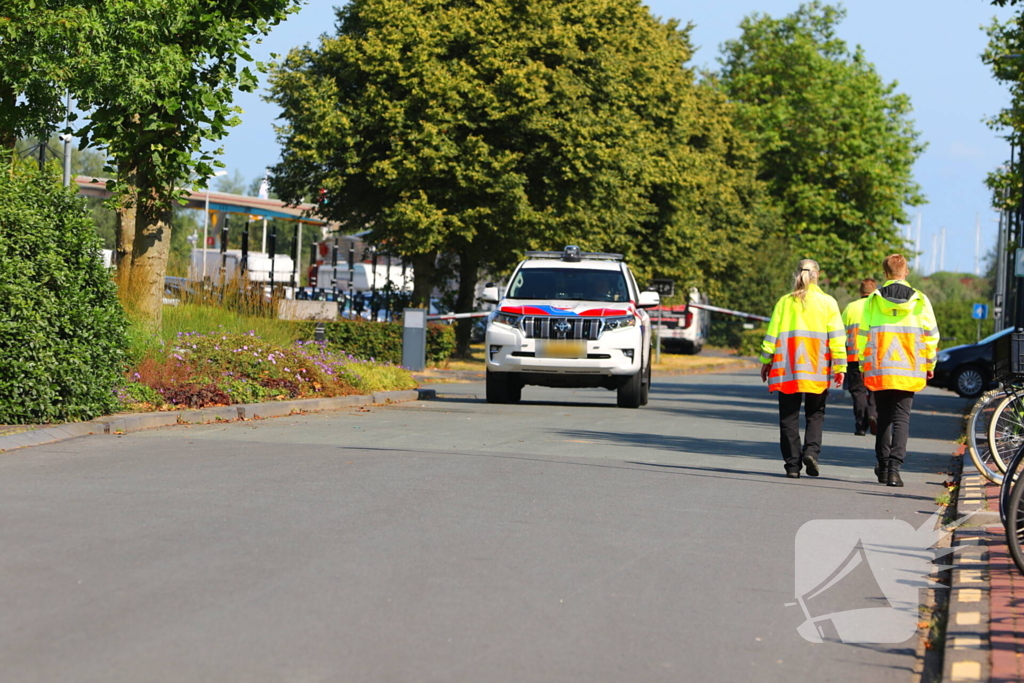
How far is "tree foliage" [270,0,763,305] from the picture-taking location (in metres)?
33.0

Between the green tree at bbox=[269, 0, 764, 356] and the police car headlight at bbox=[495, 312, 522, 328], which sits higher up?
the green tree at bbox=[269, 0, 764, 356]

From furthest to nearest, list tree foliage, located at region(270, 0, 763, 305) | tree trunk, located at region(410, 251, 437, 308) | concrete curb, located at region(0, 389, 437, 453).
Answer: tree trunk, located at region(410, 251, 437, 308)
tree foliage, located at region(270, 0, 763, 305)
concrete curb, located at region(0, 389, 437, 453)

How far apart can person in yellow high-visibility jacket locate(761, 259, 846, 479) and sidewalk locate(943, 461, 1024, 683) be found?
2.55 metres

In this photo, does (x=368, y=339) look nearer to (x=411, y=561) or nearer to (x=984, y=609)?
(x=411, y=561)

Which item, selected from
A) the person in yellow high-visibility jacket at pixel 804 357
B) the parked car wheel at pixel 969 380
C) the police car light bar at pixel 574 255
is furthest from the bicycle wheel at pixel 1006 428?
the parked car wheel at pixel 969 380

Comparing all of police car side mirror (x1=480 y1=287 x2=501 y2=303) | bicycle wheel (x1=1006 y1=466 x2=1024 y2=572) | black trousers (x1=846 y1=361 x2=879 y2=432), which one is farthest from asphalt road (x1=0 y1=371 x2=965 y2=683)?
police car side mirror (x1=480 y1=287 x2=501 y2=303)

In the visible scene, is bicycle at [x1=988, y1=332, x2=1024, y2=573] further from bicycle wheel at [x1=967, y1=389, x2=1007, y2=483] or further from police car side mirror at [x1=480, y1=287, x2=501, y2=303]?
police car side mirror at [x1=480, y1=287, x2=501, y2=303]

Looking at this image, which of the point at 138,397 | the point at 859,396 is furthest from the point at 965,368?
the point at 138,397

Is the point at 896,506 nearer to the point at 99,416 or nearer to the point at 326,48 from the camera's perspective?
the point at 99,416

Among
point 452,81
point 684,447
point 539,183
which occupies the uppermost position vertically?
point 452,81

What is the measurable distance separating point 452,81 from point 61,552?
2708 centimetres

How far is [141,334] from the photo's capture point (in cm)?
1581

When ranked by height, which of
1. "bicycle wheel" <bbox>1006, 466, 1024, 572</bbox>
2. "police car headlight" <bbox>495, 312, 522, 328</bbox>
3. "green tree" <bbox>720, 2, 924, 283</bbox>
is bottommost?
"bicycle wheel" <bbox>1006, 466, 1024, 572</bbox>

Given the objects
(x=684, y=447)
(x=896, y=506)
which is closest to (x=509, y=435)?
(x=684, y=447)
